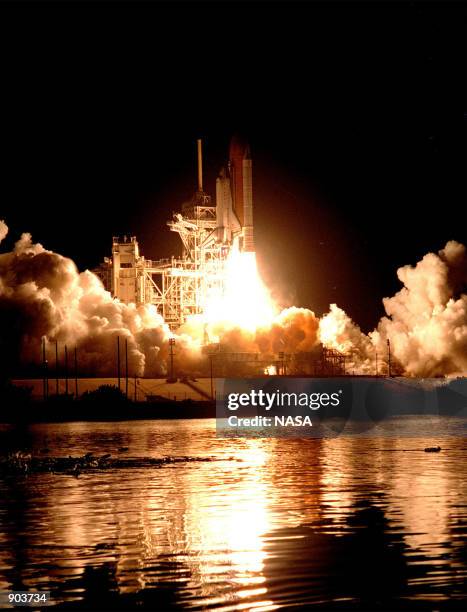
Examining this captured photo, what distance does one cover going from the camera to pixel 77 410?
111500 mm

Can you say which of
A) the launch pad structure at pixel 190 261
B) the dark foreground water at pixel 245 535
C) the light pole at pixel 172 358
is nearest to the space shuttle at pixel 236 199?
A: the launch pad structure at pixel 190 261

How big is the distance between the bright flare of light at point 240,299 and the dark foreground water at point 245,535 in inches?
2390

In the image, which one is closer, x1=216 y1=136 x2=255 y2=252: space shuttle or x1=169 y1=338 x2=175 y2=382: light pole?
x1=216 y1=136 x2=255 y2=252: space shuttle

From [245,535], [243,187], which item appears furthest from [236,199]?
[245,535]

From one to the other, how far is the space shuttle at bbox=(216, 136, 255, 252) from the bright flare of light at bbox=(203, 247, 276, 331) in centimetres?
214

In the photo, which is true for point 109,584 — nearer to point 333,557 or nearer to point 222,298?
point 333,557

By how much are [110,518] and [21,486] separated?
13.1 m

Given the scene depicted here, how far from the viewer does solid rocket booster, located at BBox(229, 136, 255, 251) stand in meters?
116

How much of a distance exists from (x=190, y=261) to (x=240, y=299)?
7.90 meters

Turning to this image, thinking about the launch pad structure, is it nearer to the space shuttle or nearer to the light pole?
the space shuttle

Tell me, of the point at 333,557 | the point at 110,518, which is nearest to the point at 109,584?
the point at 333,557

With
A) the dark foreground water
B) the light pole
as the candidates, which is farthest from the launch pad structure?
the dark foreground water

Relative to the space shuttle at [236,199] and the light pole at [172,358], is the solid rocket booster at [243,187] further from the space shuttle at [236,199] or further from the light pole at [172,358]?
the light pole at [172,358]

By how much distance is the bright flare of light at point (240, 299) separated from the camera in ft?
395
